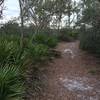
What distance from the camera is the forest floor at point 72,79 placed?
8180 mm

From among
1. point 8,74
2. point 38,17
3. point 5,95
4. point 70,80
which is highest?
point 38,17

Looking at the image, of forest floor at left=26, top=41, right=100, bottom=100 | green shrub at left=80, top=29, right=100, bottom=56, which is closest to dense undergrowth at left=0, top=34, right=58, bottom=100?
forest floor at left=26, top=41, right=100, bottom=100

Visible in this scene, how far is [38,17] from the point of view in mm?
18484

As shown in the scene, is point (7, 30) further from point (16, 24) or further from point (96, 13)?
point (96, 13)

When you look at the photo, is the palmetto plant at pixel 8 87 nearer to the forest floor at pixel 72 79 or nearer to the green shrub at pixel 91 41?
the forest floor at pixel 72 79

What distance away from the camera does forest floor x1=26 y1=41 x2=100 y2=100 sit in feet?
26.8

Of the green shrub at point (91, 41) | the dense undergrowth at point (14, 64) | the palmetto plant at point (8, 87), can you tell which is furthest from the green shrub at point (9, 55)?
the green shrub at point (91, 41)

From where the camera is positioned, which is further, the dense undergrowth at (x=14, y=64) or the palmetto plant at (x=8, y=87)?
the dense undergrowth at (x=14, y=64)

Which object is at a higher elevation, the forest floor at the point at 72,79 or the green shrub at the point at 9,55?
the green shrub at the point at 9,55

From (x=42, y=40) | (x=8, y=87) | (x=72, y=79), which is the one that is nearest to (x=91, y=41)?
(x=42, y=40)

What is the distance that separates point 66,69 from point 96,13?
377 centimetres

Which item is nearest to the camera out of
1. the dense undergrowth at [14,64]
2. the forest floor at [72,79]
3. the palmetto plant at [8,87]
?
the palmetto plant at [8,87]

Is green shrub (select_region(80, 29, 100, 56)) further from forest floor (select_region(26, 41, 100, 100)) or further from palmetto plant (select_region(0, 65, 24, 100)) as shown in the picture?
palmetto plant (select_region(0, 65, 24, 100))

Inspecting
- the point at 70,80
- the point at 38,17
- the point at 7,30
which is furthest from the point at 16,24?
the point at 70,80
